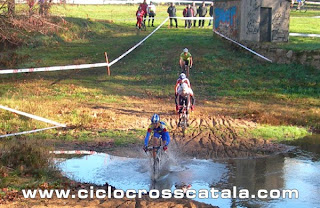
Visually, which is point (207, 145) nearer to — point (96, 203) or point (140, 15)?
point (96, 203)

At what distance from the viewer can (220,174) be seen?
42.3 feet

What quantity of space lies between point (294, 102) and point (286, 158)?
25.5 ft

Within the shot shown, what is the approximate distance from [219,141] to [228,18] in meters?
16.8

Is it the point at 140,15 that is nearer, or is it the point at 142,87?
the point at 142,87

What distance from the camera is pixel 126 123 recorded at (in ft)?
58.5

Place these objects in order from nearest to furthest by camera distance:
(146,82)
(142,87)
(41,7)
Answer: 1. (41,7)
2. (142,87)
3. (146,82)

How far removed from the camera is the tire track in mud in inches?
587

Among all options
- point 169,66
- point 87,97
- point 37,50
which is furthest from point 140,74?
point 37,50

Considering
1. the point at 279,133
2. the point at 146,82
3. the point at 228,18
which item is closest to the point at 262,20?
the point at 228,18

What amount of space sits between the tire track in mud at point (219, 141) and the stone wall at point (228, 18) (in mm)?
13095

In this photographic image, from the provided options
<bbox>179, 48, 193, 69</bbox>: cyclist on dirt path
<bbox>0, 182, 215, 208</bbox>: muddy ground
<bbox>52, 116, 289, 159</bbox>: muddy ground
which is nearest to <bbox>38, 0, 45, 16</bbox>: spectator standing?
<bbox>179, 48, 193, 69</bbox>: cyclist on dirt path

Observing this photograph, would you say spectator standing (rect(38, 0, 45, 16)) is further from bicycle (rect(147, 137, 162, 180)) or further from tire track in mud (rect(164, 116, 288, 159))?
bicycle (rect(147, 137, 162, 180))

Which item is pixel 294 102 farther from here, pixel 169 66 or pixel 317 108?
pixel 169 66

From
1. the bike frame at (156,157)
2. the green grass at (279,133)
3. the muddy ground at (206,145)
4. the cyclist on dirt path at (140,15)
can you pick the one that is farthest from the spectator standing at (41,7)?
the cyclist on dirt path at (140,15)
